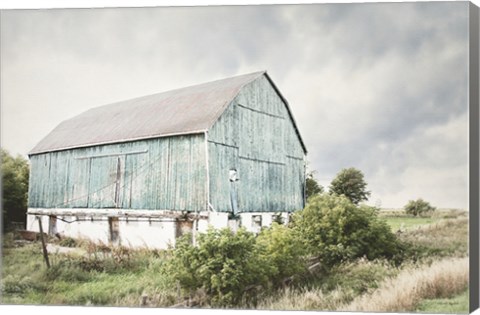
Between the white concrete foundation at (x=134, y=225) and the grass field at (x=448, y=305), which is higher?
the white concrete foundation at (x=134, y=225)

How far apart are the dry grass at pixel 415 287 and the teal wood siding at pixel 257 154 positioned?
74.3 inches

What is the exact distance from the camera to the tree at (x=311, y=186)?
1173 cm

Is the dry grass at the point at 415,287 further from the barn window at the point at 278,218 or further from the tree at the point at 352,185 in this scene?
the barn window at the point at 278,218

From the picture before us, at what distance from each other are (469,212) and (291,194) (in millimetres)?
2882

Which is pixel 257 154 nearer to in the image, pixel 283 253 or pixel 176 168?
pixel 176 168

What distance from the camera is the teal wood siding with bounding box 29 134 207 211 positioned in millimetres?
12031

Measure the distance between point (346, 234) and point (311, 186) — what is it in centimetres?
95

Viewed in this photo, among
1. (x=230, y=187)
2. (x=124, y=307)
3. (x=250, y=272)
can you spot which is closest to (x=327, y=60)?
(x=230, y=187)

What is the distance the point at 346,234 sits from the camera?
11523 millimetres

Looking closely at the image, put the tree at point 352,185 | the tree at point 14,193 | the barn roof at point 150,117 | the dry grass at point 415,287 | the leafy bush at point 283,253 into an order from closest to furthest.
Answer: the dry grass at point 415,287, the tree at point 352,185, the leafy bush at point 283,253, the barn roof at point 150,117, the tree at point 14,193

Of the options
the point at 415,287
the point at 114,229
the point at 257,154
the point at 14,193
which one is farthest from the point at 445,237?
the point at 14,193

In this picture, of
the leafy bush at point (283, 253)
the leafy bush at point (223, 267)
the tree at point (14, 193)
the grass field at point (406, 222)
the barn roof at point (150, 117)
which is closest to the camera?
the grass field at point (406, 222)

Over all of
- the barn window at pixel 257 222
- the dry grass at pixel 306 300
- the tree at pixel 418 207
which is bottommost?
the dry grass at pixel 306 300

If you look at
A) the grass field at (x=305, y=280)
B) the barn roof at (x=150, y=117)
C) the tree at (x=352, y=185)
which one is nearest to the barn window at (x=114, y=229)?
the grass field at (x=305, y=280)
